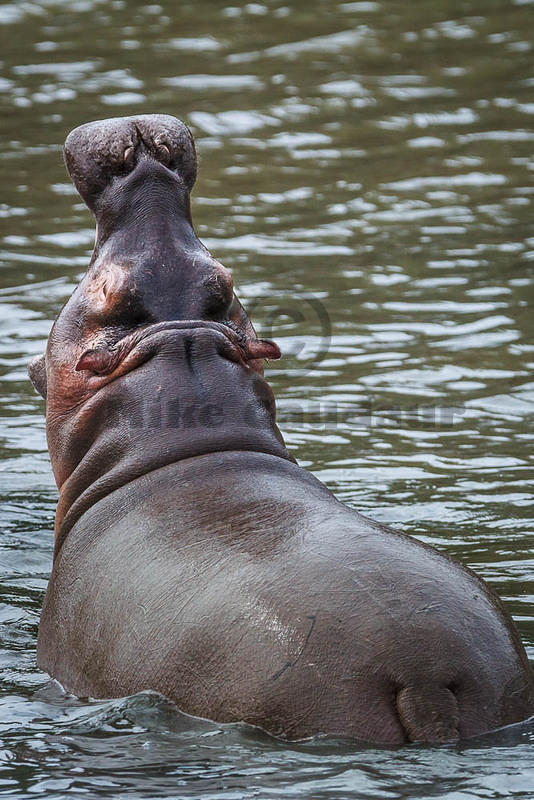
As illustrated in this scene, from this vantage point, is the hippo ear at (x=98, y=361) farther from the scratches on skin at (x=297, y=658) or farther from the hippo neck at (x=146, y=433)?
the scratches on skin at (x=297, y=658)

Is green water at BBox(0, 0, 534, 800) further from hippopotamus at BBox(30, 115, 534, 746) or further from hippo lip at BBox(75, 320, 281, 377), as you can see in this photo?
hippo lip at BBox(75, 320, 281, 377)

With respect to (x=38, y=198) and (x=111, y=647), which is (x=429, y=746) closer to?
(x=111, y=647)

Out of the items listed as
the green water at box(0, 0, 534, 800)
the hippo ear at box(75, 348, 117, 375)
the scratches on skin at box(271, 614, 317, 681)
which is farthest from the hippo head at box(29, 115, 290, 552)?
the scratches on skin at box(271, 614, 317, 681)

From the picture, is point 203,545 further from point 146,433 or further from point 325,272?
point 325,272

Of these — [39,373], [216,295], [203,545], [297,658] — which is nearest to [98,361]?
[216,295]

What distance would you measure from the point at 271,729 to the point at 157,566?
72 centimetres

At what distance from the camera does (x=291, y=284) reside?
10.7 metres

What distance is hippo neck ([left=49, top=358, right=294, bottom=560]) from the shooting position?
4.79 m

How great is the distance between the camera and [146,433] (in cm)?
487

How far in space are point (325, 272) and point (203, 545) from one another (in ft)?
22.8

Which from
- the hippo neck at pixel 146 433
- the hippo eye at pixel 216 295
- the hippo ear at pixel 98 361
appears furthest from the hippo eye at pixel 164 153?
the hippo neck at pixel 146 433

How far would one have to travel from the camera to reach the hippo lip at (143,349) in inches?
198

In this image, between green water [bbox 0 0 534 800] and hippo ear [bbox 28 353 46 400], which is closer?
green water [bbox 0 0 534 800]

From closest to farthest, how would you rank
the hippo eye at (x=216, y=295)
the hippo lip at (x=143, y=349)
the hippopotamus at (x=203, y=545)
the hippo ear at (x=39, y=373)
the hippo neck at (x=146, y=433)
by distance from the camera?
1. the hippopotamus at (x=203, y=545)
2. the hippo neck at (x=146, y=433)
3. the hippo lip at (x=143, y=349)
4. the hippo eye at (x=216, y=295)
5. the hippo ear at (x=39, y=373)
